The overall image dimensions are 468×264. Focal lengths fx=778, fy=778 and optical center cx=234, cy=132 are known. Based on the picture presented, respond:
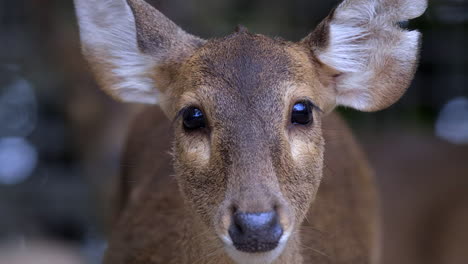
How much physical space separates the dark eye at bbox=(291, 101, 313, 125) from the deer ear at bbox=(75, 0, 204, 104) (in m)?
0.76

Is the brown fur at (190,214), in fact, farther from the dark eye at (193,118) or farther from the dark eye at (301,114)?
the dark eye at (301,114)

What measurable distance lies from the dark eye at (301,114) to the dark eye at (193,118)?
1.43 ft

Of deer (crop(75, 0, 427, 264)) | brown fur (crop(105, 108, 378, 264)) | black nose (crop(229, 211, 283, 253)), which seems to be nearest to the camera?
black nose (crop(229, 211, 283, 253))

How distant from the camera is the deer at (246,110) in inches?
136

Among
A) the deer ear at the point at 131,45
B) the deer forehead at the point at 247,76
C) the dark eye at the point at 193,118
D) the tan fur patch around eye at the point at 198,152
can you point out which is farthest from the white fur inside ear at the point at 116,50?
the tan fur patch around eye at the point at 198,152

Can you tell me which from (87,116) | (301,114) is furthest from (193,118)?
(87,116)

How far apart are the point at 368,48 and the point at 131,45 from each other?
1307 mm

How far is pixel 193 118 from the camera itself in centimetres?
374

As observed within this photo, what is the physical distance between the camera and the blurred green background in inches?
355

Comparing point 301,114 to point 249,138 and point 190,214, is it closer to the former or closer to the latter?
point 249,138

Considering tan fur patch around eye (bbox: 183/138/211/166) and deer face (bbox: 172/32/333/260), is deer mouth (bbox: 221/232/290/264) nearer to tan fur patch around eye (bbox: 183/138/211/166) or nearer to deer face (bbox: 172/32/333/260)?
deer face (bbox: 172/32/333/260)

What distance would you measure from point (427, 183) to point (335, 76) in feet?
14.4

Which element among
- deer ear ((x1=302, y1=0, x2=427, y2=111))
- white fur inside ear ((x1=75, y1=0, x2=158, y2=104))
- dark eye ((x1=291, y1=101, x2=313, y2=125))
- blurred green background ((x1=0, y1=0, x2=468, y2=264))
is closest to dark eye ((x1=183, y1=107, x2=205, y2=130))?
dark eye ((x1=291, y1=101, x2=313, y2=125))

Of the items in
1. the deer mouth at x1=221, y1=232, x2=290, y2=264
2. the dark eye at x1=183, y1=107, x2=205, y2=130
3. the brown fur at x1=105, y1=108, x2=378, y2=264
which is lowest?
the brown fur at x1=105, y1=108, x2=378, y2=264
